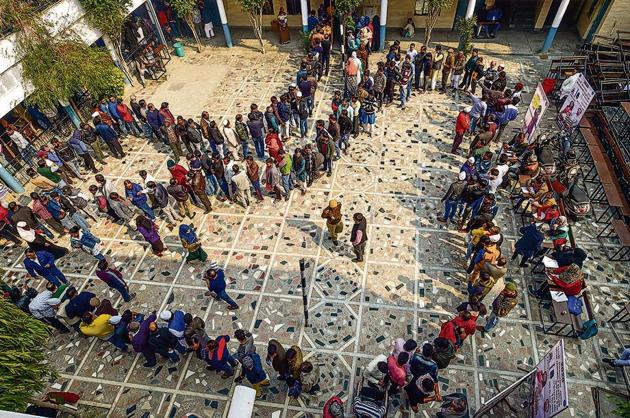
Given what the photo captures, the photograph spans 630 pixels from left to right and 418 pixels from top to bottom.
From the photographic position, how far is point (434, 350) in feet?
23.2

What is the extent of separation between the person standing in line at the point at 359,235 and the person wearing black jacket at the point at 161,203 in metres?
5.35

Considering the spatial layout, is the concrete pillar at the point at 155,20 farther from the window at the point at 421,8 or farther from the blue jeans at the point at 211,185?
the window at the point at 421,8

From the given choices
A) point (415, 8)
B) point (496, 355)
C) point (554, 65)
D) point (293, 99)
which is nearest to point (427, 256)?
point (496, 355)

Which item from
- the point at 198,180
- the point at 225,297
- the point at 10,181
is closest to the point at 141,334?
the point at 225,297

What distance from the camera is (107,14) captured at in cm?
1497

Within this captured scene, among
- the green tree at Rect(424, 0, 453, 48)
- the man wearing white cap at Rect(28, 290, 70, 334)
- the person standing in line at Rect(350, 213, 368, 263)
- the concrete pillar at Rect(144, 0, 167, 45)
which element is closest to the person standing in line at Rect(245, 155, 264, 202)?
the person standing in line at Rect(350, 213, 368, 263)

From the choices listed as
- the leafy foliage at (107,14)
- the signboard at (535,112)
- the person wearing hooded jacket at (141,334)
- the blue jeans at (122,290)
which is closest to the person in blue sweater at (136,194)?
the blue jeans at (122,290)

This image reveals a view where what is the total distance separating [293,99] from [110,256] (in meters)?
7.53

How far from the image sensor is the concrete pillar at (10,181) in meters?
12.7

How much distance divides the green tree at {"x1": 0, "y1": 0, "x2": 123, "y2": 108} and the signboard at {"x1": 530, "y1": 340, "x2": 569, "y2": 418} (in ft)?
51.1

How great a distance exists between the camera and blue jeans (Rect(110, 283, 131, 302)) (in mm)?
9198

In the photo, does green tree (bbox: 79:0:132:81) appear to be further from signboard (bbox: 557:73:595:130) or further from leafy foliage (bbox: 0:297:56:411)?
signboard (bbox: 557:73:595:130)

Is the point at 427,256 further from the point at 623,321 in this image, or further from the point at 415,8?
the point at 415,8

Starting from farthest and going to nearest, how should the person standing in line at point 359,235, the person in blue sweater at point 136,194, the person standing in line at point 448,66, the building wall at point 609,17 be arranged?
the building wall at point 609,17
the person standing in line at point 448,66
the person in blue sweater at point 136,194
the person standing in line at point 359,235
